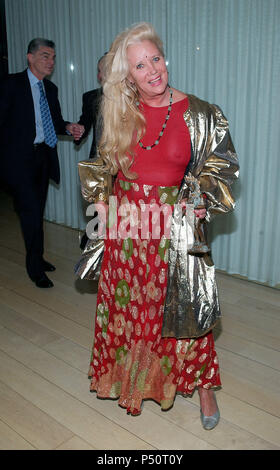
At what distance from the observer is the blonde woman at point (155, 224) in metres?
1.90

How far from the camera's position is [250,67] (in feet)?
11.2

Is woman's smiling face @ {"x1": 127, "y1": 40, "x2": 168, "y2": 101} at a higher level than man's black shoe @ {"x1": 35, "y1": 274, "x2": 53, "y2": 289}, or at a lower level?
higher

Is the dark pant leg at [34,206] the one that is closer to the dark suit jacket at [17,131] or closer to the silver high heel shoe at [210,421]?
the dark suit jacket at [17,131]

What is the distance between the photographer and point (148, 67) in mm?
1828

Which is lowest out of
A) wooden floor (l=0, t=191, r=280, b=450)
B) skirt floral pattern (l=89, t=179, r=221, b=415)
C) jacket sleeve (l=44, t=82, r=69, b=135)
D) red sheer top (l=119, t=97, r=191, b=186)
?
wooden floor (l=0, t=191, r=280, b=450)

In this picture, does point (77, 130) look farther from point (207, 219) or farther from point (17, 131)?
point (207, 219)

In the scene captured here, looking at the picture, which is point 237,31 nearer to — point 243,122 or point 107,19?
point 243,122

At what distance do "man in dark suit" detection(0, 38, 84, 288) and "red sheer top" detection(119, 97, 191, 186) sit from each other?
1826 millimetres

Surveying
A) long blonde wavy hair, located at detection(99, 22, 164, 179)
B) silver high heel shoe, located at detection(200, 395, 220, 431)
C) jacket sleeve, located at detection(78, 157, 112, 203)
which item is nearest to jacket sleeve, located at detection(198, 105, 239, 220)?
long blonde wavy hair, located at detection(99, 22, 164, 179)

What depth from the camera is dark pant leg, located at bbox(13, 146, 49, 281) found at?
3.61m

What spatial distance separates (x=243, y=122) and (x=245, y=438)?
Answer: 2.23 meters

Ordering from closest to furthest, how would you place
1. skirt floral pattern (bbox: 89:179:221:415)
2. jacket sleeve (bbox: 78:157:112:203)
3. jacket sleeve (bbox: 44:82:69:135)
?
skirt floral pattern (bbox: 89:179:221:415) < jacket sleeve (bbox: 78:157:112:203) < jacket sleeve (bbox: 44:82:69:135)

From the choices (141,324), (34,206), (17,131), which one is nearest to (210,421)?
(141,324)

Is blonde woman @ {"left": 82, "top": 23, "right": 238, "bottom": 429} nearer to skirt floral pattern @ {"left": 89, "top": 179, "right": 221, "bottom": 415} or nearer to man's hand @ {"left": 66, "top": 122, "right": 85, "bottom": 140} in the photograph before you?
skirt floral pattern @ {"left": 89, "top": 179, "right": 221, "bottom": 415}
